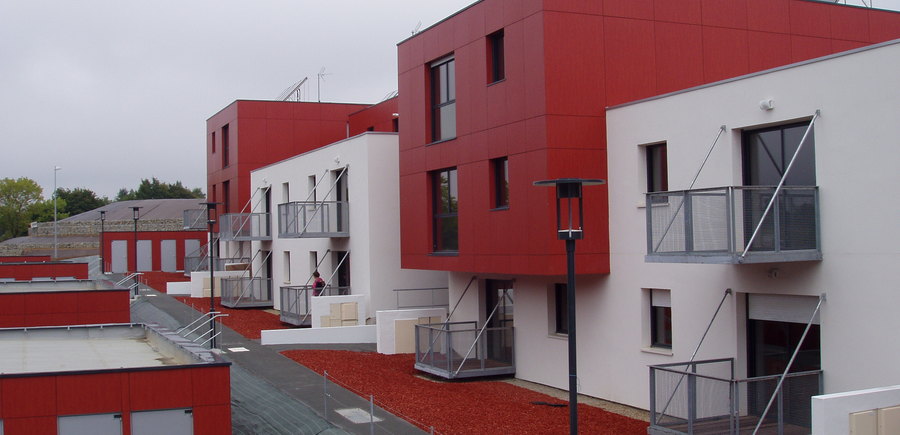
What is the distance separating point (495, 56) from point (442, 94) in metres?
2.71

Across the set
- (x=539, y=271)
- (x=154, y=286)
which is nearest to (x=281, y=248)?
(x=154, y=286)

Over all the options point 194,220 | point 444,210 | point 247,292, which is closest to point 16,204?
point 194,220

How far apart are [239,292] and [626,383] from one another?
2268cm

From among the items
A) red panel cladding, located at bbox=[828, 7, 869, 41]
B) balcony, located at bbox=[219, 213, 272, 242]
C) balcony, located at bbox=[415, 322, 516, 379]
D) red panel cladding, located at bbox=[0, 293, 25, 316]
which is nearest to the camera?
balcony, located at bbox=[415, 322, 516, 379]

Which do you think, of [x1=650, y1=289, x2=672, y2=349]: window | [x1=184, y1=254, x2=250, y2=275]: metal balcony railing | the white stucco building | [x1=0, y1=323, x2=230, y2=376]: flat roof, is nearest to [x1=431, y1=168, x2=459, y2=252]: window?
the white stucco building

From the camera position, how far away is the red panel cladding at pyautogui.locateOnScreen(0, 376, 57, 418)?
11.8 m

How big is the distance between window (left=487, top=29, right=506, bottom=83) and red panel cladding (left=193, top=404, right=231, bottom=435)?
33.1ft

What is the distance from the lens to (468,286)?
22.6 metres

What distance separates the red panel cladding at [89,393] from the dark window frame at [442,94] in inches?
442

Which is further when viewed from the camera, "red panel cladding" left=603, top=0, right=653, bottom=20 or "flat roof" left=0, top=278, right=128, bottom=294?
"flat roof" left=0, top=278, right=128, bottom=294

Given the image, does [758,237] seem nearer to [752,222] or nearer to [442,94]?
[752,222]

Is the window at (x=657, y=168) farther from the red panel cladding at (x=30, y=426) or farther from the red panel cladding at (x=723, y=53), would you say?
the red panel cladding at (x=30, y=426)

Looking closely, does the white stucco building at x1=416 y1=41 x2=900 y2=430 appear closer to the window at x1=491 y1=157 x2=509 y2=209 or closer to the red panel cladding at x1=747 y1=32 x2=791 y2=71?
the window at x1=491 y1=157 x2=509 y2=209

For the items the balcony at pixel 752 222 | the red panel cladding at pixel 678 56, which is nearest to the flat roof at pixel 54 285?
the red panel cladding at pixel 678 56
